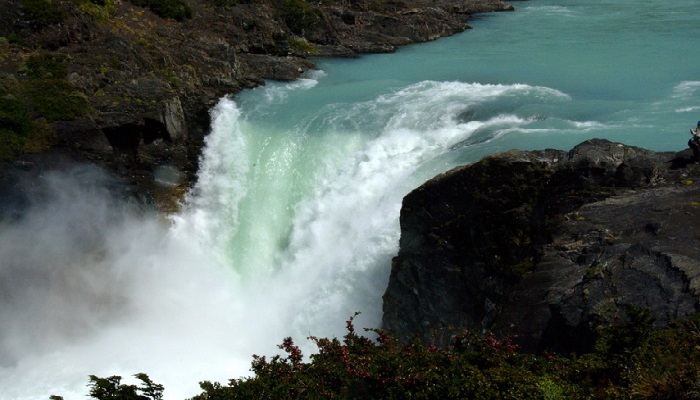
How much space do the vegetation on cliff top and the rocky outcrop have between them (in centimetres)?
128

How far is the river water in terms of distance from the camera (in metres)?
18.1

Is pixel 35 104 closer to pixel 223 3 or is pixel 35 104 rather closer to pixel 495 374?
pixel 223 3

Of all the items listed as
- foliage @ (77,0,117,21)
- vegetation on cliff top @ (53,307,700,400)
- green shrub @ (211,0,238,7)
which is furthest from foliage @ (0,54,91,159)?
vegetation on cliff top @ (53,307,700,400)

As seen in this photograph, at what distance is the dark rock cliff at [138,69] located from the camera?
2166 centimetres

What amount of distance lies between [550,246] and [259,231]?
10913mm

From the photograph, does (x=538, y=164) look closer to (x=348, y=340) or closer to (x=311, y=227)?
(x=348, y=340)

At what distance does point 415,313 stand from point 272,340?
4.97 metres

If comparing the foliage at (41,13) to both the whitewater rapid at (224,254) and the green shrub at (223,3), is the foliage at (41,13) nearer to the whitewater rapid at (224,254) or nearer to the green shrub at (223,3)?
the whitewater rapid at (224,254)

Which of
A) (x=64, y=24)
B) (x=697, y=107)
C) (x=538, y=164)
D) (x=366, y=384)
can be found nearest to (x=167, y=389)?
(x=366, y=384)

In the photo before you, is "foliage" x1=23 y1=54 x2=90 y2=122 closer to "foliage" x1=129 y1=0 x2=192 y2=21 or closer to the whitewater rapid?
the whitewater rapid

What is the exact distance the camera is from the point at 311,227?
66.7ft

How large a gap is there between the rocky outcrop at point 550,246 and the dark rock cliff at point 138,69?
1106 cm

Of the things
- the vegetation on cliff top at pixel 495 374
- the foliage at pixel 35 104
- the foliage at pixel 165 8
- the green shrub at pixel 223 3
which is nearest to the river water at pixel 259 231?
the foliage at pixel 35 104

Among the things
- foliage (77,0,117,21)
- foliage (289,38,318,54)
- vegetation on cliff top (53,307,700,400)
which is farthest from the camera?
foliage (289,38,318,54)
